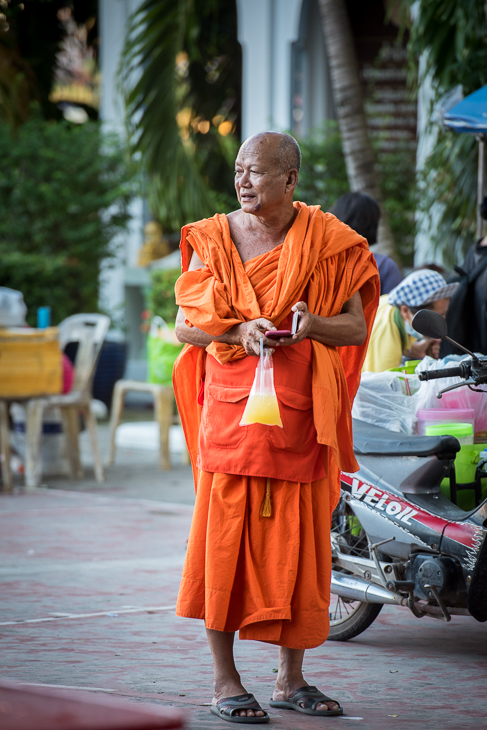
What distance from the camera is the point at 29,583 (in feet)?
16.2

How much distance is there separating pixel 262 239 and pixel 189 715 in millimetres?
1537

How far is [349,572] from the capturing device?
3.97m

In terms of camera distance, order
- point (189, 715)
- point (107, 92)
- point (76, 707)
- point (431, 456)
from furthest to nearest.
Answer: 1. point (107, 92)
2. point (431, 456)
3. point (189, 715)
4. point (76, 707)

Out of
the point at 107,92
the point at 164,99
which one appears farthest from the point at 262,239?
the point at 107,92

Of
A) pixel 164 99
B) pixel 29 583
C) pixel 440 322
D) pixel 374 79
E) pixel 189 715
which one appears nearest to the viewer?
pixel 189 715

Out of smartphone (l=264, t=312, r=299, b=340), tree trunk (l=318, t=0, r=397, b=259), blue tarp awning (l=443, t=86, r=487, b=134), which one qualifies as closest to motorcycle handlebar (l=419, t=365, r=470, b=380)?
smartphone (l=264, t=312, r=299, b=340)

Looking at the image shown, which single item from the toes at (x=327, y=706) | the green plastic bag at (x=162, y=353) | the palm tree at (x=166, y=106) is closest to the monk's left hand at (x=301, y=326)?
the toes at (x=327, y=706)

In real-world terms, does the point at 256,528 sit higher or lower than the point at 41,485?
higher

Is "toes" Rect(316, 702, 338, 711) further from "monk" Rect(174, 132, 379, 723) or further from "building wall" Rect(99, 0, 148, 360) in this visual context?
"building wall" Rect(99, 0, 148, 360)

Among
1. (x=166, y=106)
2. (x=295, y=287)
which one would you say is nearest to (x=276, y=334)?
(x=295, y=287)

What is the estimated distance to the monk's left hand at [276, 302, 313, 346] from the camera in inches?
121

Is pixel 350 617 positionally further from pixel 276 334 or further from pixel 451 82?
pixel 451 82

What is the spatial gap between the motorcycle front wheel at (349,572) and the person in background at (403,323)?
35.7 inches

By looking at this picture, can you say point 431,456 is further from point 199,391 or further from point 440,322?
point 199,391
